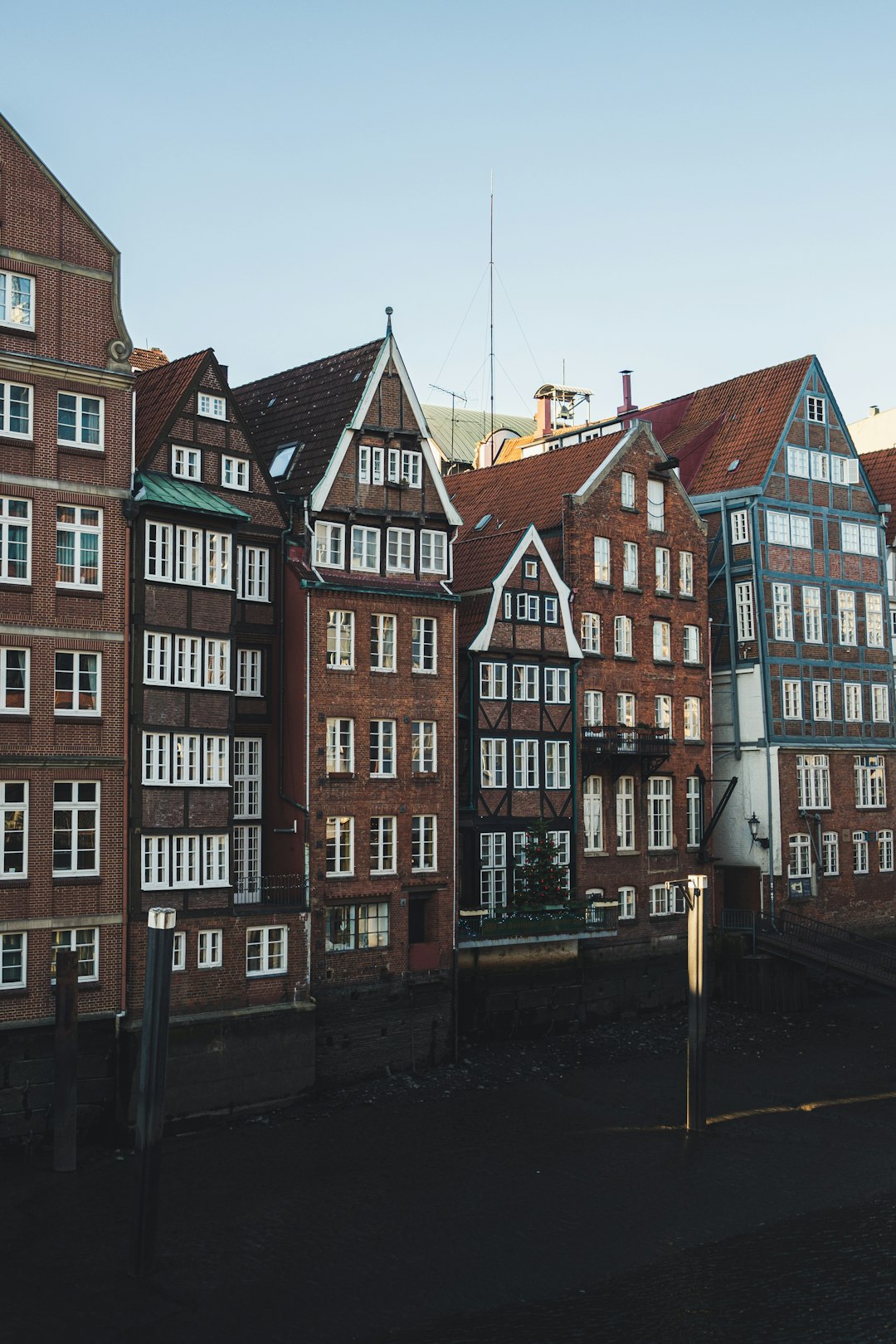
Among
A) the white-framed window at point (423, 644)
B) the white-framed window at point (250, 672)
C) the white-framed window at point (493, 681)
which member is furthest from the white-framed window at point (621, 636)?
the white-framed window at point (250, 672)

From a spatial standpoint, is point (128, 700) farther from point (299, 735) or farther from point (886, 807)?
point (886, 807)

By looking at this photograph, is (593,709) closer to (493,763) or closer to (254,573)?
(493,763)

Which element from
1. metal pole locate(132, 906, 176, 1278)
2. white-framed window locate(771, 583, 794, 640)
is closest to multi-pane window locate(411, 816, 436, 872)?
metal pole locate(132, 906, 176, 1278)

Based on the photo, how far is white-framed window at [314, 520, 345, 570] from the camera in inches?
1854

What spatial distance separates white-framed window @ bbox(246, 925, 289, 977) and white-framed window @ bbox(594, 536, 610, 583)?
70.4 feet

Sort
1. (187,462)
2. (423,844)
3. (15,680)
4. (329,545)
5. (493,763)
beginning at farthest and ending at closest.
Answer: (493,763)
(423,844)
(329,545)
(187,462)
(15,680)

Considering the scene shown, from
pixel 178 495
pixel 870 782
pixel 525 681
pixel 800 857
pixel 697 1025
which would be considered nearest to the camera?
pixel 697 1025

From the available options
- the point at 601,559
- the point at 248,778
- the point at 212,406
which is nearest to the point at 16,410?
the point at 212,406

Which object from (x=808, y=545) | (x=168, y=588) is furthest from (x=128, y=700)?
(x=808, y=545)

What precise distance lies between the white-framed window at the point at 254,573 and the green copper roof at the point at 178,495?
275 centimetres

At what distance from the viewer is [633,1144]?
39312mm

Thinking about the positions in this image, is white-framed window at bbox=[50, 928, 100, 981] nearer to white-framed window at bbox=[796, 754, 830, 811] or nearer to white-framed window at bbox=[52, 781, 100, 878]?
white-framed window at bbox=[52, 781, 100, 878]

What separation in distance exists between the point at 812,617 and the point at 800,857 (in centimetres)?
1074

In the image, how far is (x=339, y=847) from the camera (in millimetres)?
46344
